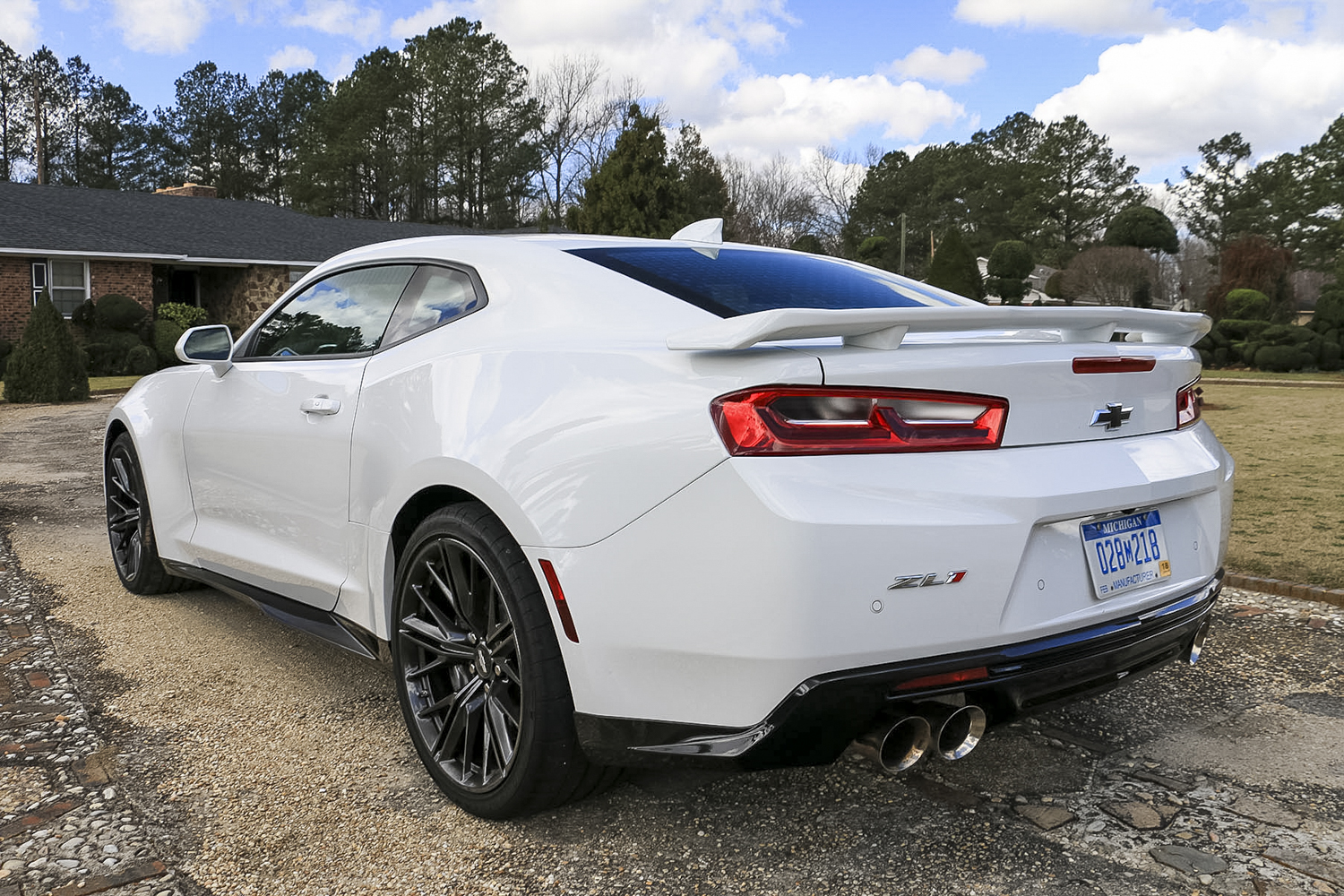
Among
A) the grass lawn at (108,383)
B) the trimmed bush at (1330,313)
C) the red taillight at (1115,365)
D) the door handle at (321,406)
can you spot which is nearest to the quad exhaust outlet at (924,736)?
the red taillight at (1115,365)

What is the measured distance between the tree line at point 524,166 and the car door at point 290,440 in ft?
88.6

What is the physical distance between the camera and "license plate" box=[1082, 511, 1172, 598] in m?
2.36

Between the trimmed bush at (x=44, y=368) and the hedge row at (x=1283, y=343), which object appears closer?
the trimmed bush at (x=44, y=368)

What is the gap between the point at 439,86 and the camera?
165 feet

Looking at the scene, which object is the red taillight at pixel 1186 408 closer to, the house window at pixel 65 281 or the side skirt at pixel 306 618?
the side skirt at pixel 306 618

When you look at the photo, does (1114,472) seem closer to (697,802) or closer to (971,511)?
(971,511)

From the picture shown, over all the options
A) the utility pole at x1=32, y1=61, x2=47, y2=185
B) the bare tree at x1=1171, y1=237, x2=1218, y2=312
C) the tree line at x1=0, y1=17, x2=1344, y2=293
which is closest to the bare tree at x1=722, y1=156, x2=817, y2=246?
the tree line at x1=0, y1=17, x2=1344, y2=293

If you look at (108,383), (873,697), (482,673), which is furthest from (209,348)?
(108,383)

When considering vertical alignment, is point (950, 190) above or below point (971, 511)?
above

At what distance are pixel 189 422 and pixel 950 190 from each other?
63340mm

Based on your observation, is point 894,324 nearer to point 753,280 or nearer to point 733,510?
point 733,510

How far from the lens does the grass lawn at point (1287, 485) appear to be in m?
5.58

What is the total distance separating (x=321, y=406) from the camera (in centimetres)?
328

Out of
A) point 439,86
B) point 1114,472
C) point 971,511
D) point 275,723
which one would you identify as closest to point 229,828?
point 275,723
